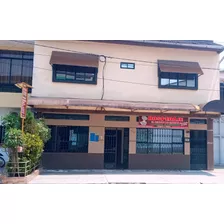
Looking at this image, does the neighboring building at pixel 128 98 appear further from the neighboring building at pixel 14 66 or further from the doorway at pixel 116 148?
→ the neighboring building at pixel 14 66

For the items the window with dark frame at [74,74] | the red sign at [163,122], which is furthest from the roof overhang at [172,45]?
the red sign at [163,122]

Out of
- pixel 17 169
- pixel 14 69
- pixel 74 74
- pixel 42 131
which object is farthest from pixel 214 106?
pixel 14 69

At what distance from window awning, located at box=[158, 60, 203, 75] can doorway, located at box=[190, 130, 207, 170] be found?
3.36 m

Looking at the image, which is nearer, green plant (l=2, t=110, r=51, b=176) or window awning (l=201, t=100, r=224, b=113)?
green plant (l=2, t=110, r=51, b=176)

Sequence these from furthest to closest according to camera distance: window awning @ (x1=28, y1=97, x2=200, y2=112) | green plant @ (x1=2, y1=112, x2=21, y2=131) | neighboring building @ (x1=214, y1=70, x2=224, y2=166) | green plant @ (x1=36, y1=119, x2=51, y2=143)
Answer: neighboring building @ (x1=214, y1=70, x2=224, y2=166) → window awning @ (x1=28, y1=97, x2=200, y2=112) → green plant @ (x1=36, y1=119, x2=51, y2=143) → green plant @ (x1=2, y1=112, x2=21, y2=131)

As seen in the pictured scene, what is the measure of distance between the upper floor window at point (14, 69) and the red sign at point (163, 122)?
6.70 m

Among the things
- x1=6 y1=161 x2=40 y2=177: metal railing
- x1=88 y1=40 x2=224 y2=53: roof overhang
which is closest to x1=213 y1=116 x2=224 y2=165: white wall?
x1=88 y1=40 x2=224 y2=53: roof overhang

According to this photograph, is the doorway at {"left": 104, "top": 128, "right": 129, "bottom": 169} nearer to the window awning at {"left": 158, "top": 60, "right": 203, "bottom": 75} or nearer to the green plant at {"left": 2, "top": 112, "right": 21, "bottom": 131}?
the window awning at {"left": 158, "top": 60, "right": 203, "bottom": 75}

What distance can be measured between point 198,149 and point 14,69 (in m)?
11.2

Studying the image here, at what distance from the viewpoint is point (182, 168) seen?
1286cm

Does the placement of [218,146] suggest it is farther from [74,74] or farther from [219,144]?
[74,74]

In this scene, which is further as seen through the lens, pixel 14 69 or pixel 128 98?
pixel 14 69

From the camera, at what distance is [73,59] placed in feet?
39.2

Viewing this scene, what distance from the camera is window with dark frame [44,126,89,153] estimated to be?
12148 mm
